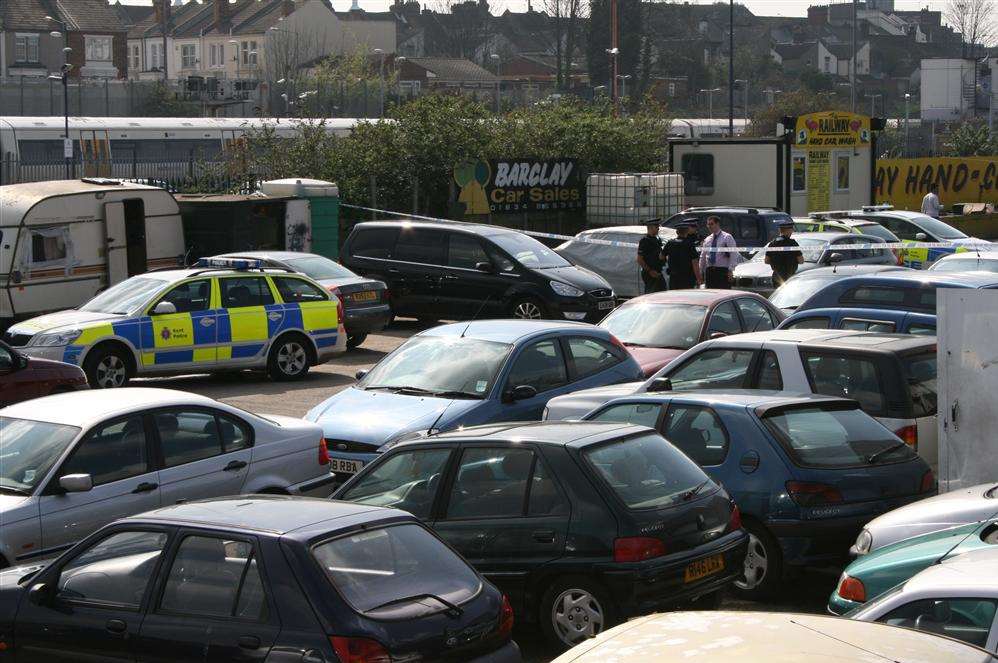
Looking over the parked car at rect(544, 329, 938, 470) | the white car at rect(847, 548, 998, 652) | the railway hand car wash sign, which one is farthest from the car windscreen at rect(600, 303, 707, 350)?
the railway hand car wash sign

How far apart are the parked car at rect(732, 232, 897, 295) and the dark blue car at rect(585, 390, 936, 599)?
13189 millimetres

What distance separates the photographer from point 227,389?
17.5 m

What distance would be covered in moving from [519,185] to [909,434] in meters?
22.9

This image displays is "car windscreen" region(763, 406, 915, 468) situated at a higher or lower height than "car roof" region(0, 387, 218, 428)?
lower

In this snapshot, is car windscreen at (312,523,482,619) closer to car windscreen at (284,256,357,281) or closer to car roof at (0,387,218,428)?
car roof at (0,387,218,428)

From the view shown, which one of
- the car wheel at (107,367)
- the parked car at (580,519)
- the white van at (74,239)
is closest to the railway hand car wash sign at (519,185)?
the white van at (74,239)

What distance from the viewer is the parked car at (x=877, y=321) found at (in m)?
12.2

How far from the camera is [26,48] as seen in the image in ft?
286

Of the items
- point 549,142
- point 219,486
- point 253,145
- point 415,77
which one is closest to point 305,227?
point 253,145

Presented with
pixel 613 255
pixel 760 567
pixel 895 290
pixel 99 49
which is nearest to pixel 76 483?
pixel 760 567

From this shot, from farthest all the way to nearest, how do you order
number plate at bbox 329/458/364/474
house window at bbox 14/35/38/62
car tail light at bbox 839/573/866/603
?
house window at bbox 14/35/38/62
number plate at bbox 329/458/364/474
car tail light at bbox 839/573/866/603

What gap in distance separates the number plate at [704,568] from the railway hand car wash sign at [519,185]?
23862 mm

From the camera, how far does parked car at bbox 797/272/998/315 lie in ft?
45.5

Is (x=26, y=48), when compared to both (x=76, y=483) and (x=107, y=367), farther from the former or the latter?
(x=76, y=483)
